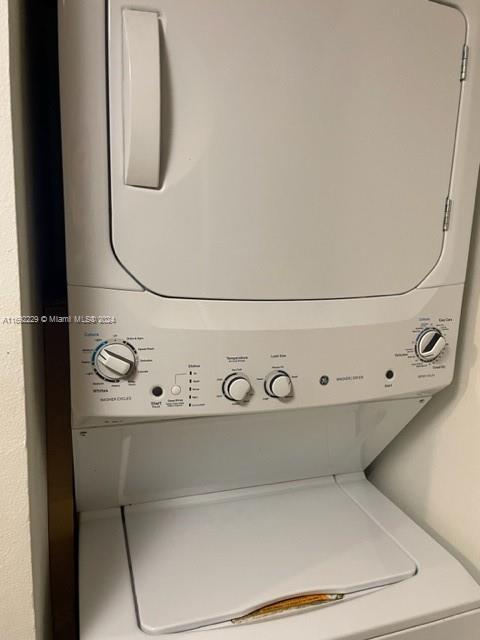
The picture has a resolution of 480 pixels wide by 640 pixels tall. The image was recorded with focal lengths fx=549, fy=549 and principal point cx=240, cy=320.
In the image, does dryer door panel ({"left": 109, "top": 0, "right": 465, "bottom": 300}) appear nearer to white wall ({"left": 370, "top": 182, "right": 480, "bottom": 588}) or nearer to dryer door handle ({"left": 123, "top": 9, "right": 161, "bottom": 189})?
dryer door handle ({"left": 123, "top": 9, "right": 161, "bottom": 189})

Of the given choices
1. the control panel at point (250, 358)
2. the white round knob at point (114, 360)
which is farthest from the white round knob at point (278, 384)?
the white round knob at point (114, 360)

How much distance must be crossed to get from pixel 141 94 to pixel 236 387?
50cm

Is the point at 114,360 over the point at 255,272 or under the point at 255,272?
under

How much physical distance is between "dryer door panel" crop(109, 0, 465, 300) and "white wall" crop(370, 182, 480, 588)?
0.67 ft

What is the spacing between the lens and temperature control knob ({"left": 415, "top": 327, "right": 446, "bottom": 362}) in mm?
1098

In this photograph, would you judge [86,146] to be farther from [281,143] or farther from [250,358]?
[250,358]

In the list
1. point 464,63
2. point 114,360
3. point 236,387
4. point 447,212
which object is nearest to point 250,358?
point 236,387

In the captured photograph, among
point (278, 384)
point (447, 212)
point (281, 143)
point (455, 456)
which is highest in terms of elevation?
point (281, 143)

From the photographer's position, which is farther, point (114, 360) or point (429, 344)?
point (429, 344)

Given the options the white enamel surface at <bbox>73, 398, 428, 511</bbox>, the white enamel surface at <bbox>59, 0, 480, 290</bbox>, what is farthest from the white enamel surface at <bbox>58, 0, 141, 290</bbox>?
the white enamel surface at <bbox>73, 398, 428, 511</bbox>

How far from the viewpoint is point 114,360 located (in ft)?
2.95

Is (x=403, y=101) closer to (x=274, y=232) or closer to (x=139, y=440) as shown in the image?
(x=274, y=232)

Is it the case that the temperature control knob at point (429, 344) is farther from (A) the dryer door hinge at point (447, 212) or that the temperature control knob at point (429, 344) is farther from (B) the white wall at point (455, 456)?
(A) the dryer door hinge at point (447, 212)

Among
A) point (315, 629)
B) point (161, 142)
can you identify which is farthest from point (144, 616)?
point (161, 142)
